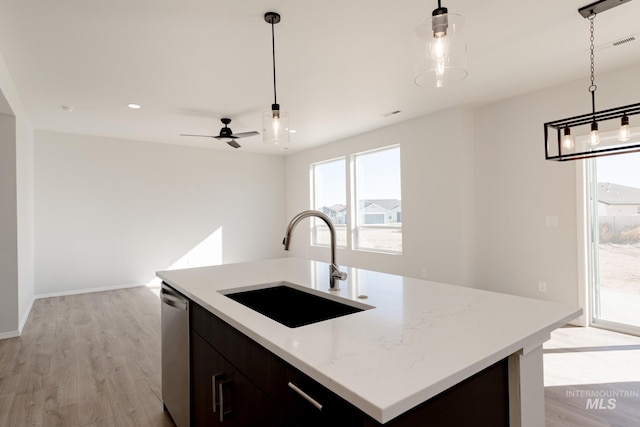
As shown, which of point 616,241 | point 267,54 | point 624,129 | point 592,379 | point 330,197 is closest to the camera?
point 624,129

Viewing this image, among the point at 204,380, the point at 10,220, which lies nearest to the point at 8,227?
the point at 10,220

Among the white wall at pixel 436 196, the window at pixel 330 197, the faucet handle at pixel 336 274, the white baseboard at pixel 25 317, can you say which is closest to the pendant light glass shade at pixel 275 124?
the faucet handle at pixel 336 274

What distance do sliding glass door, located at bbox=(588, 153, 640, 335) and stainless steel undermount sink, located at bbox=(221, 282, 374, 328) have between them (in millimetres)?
3592

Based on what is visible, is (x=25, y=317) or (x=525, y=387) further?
(x=25, y=317)

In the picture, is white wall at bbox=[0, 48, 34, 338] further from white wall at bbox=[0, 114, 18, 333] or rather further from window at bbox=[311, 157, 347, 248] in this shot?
window at bbox=[311, 157, 347, 248]

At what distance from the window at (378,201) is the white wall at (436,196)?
10.5 inches

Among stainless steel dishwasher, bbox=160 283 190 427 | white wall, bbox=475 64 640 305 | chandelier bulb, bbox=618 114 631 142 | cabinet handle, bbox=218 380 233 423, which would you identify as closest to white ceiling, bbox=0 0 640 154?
white wall, bbox=475 64 640 305

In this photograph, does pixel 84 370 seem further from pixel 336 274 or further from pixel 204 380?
pixel 336 274

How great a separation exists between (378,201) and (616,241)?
3.33m

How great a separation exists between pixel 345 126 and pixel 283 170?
2921mm

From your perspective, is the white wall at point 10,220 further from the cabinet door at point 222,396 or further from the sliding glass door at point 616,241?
the sliding glass door at point 616,241

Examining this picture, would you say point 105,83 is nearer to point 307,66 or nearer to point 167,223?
point 307,66

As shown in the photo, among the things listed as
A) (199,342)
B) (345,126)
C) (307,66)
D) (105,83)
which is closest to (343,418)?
(199,342)

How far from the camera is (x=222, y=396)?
137 cm
